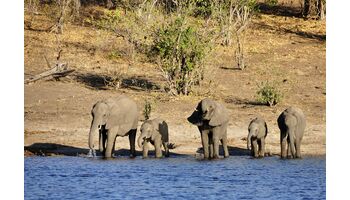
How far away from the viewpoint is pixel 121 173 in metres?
20.8

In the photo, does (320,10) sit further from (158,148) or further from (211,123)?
(158,148)

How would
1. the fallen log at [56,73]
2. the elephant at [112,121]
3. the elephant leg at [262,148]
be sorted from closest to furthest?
the elephant at [112,121], the elephant leg at [262,148], the fallen log at [56,73]

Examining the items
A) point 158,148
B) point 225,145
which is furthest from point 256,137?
point 158,148

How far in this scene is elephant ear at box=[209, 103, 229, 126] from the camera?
77.3 feet

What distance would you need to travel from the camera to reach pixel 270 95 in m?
30.2

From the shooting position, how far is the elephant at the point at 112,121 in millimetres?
23234

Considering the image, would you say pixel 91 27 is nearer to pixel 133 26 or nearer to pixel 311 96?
pixel 133 26

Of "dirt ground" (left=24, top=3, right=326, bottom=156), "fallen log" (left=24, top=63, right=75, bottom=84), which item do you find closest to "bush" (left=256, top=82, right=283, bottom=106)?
"dirt ground" (left=24, top=3, right=326, bottom=156)

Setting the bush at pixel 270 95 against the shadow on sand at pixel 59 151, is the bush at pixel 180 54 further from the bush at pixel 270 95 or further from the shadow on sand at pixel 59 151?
the shadow on sand at pixel 59 151

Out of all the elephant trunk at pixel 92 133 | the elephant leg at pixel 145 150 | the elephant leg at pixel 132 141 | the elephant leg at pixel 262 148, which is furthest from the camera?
the elephant leg at pixel 262 148

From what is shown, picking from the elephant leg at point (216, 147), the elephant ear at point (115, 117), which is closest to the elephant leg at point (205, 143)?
the elephant leg at point (216, 147)

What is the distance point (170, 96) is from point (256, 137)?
8564 mm

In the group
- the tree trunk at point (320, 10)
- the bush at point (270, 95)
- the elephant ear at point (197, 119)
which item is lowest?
the elephant ear at point (197, 119)
